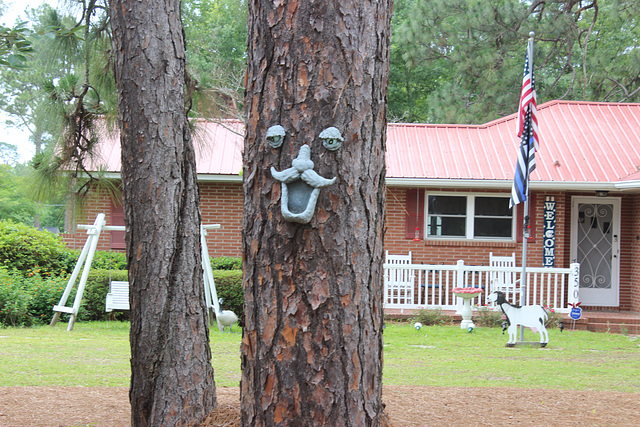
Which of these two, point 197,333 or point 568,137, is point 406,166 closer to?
point 568,137

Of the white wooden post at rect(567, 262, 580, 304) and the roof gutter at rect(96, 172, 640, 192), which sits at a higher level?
the roof gutter at rect(96, 172, 640, 192)

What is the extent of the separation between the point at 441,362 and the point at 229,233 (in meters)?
8.08

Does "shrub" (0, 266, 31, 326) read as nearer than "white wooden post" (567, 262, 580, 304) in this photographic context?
Yes

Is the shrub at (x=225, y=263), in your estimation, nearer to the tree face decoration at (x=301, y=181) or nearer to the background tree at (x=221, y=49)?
the background tree at (x=221, y=49)

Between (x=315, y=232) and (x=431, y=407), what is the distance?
11.8 ft

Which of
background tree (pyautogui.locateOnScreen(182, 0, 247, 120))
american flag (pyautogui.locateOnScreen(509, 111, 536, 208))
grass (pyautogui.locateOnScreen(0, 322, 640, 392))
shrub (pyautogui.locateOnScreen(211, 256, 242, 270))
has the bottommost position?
grass (pyautogui.locateOnScreen(0, 322, 640, 392))

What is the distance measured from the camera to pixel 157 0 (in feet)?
13.6

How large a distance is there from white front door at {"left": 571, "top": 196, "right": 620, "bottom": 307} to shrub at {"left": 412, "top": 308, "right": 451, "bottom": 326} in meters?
4.12

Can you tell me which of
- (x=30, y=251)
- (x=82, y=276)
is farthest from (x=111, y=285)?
(x=30, y=251)

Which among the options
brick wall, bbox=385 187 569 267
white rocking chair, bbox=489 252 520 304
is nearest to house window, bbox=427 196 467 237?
brick wall, bbox=385 187 569 267

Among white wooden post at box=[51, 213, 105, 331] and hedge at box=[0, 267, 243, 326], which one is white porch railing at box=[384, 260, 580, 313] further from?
white wooden post at box=[51, 213, 105, 331]

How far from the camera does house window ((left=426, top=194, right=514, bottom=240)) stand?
14.6 metres

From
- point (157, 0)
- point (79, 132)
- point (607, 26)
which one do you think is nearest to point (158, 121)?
point (157, 0)

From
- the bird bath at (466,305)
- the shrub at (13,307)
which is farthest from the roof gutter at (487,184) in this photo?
the shrub at (13,307)
